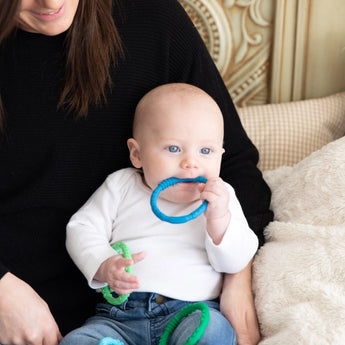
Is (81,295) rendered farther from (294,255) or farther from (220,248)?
(294,255)

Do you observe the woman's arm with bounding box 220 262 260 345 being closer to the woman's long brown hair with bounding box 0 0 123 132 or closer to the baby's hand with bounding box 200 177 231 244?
the baby's hand with bounding box 200 177 231 244

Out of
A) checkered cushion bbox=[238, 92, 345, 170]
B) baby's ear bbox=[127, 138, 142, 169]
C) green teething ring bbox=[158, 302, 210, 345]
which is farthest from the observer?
checkered cushion bbox=[238, 92, 345, 170]

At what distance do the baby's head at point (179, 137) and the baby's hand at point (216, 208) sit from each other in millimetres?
57

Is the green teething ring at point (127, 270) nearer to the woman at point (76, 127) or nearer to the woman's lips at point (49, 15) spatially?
the woman at point (76, 127)

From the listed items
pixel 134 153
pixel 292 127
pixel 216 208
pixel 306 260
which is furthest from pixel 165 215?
pixel 292 127

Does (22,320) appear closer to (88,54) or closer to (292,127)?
(88,54)

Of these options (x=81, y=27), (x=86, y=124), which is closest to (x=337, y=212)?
(x=86, y=124)

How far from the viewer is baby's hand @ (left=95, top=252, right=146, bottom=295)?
1.11 meters

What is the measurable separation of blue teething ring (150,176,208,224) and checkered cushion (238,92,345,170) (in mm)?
596

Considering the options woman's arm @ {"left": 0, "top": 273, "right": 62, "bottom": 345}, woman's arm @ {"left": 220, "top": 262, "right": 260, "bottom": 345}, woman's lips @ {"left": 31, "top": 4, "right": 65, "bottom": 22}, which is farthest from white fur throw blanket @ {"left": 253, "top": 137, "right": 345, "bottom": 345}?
woman's lips @ {"left": 31, "top": 4, "right": 65, "bottom": 22}

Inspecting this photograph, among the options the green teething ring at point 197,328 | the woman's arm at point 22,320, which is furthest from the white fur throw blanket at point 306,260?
the woman's arm at point 22,320

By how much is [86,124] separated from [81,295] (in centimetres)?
42

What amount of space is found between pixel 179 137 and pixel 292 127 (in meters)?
0.64

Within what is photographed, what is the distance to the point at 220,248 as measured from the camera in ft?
3.90
